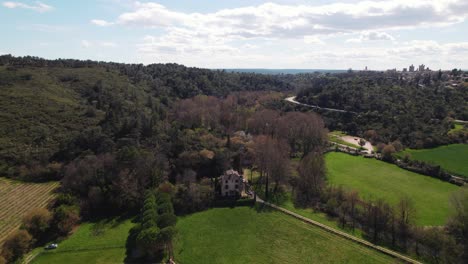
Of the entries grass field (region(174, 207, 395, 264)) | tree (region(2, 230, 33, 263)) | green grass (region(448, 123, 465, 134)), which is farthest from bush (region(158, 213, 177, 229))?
green grass (region(448, 123, 465, 134))

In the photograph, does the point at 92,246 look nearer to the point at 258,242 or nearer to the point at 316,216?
the point at 258,242

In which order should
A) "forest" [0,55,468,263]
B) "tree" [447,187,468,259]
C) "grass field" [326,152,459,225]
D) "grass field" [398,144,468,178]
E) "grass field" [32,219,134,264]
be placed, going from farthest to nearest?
1. "grass field" [398,144,468,178]
2. "grass field" [326,152,459,225]
3. "forest" [0,55,468,263]
4. "tree" [447,187,468,259]
5. "grass field" [32,219,134,264]

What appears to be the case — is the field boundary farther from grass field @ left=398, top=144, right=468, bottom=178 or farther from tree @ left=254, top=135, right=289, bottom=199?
grass field @ left=398, top=144, right=468, bottom=178

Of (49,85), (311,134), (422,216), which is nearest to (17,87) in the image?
(49,85)

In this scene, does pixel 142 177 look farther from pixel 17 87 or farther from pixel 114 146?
pixel 17 87

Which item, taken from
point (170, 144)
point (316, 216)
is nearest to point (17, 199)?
point (170, 144)

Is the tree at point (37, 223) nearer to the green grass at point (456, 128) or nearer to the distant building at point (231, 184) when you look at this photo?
the distant building at point (231, 184)
